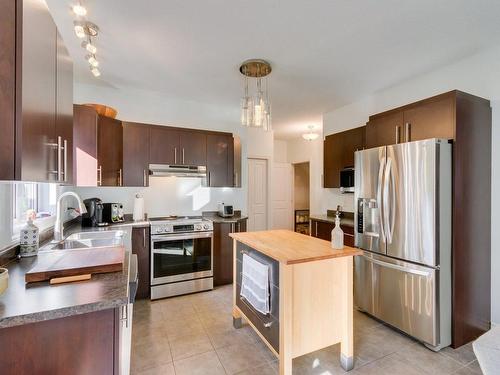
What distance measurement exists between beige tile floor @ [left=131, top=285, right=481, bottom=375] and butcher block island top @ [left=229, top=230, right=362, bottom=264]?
2.95 ft

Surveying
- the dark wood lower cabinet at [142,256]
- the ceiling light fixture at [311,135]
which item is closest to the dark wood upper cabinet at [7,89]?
the dark wood lower cabinet at [142,256]

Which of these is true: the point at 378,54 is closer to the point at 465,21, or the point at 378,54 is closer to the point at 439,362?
the point at 465,21

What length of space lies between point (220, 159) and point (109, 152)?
1461 millimetres

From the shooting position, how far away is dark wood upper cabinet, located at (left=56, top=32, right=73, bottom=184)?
1.43 m

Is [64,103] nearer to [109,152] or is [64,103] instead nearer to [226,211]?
[109,152]

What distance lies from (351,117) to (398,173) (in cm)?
195

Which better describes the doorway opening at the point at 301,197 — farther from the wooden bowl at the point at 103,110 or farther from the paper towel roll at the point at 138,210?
the wooden bowl at the point at 103,110

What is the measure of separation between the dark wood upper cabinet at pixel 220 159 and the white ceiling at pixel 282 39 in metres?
0.73

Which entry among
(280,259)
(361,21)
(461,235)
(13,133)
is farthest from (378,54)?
(13,133)

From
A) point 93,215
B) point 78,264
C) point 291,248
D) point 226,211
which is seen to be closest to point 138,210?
point 93,215

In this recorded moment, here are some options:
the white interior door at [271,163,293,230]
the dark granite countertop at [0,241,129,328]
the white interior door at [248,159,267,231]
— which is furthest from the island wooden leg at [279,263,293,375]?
the white interior door at [271,163,293,230]

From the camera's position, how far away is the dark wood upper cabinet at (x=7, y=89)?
93 cm

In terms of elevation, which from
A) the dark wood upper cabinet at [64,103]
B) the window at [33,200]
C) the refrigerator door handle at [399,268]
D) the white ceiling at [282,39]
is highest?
the white ceiling at [282,39]

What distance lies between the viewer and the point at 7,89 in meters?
0.95
